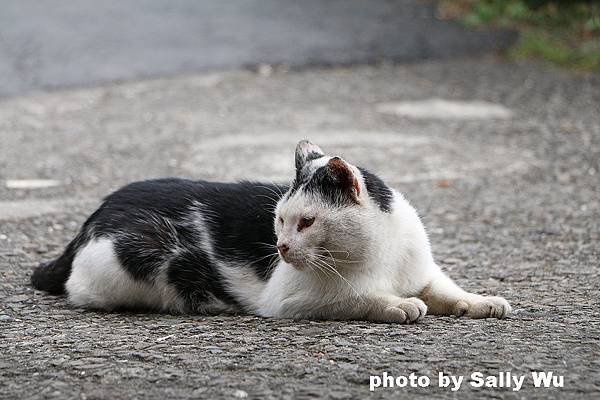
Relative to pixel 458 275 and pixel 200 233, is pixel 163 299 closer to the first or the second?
pixel 200 233

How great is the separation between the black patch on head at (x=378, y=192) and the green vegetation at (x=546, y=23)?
7.47m

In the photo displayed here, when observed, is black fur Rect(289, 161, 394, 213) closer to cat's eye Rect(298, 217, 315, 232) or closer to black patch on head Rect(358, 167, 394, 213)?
black patch on head Rect(358, 167, 394, 213)

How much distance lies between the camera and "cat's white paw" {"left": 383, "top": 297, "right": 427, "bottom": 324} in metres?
4.11

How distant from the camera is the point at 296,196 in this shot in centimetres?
416

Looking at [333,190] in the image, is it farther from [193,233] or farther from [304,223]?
[193,233]

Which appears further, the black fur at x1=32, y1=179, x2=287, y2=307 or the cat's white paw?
the black fur at x1=32, y1=179, x2=287, y2=307

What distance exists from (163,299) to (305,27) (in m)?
9.20

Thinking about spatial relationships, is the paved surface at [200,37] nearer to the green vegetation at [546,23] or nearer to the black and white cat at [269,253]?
the green vegetation at [546,23]

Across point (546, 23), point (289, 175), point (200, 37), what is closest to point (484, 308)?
point (289, 175)

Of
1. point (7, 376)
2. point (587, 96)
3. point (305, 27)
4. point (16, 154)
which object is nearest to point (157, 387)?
point (7, 376)

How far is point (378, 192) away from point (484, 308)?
2.19ft

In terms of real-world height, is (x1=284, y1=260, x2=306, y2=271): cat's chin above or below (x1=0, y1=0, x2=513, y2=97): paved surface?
below

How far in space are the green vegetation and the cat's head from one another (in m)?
7.72

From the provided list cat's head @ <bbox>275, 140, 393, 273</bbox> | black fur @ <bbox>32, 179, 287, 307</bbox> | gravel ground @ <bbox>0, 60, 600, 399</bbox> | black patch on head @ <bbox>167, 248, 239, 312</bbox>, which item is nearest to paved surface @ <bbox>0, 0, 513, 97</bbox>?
gravel ground @ <bbox>0, 60, 600, 399</bbox>
